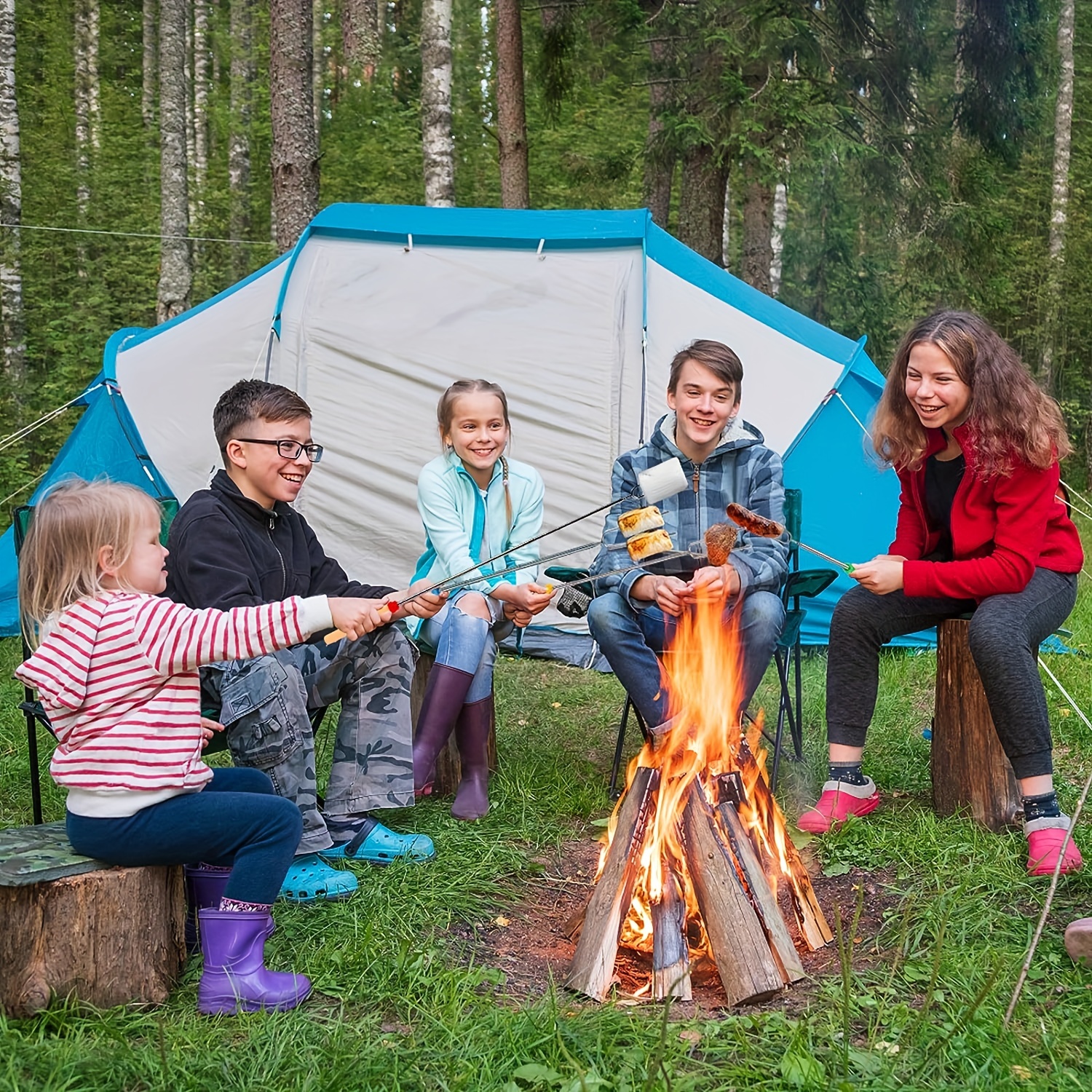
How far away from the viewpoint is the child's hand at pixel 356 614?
7.93 ft

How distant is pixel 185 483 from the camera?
18.1ft

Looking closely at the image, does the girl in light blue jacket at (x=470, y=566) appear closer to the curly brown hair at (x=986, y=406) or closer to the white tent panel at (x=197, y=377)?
the curly brown hair at (x=986, y=406)

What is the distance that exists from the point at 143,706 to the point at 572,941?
1110 mm

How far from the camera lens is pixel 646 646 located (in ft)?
11.4

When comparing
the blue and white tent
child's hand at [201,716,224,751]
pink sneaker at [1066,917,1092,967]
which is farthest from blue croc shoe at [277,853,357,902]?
the blue and white tent

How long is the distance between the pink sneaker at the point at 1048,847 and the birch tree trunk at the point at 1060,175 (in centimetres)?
1391

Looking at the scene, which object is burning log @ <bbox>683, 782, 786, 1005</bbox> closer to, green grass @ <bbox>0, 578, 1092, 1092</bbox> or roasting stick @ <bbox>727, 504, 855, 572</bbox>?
green grass @ <bbox>0, 578, 1092, 1092</bbox>

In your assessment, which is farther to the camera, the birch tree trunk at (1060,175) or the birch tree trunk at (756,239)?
the birch tree trunk at (1060,175)

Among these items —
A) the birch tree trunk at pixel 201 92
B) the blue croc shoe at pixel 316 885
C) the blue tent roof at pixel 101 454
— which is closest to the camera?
the blue croc shoe at pixel 316 885

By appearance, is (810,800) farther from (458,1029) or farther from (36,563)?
(36,563)

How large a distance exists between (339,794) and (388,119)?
1470 centimetres

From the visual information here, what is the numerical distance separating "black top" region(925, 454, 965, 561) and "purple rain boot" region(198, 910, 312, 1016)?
2.16 m

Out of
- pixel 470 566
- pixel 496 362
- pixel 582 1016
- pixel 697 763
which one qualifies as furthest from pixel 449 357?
pixel 582 1016

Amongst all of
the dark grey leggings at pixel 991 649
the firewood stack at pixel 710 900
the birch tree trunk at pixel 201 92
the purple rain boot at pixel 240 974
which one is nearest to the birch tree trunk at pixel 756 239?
the dark grey leggings at pixel 991 649
